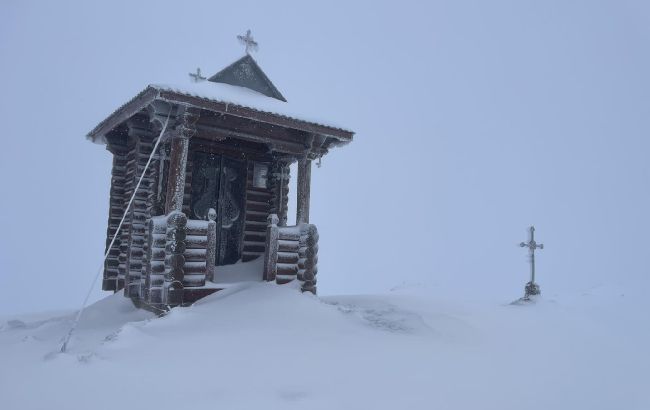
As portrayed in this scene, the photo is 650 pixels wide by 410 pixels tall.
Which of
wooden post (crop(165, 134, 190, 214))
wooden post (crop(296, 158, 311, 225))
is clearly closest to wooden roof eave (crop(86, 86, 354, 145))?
wooden post (crop(165, 134, 190, 214))

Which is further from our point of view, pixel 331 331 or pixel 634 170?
pixel 634 170

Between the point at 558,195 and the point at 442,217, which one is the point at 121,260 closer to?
the point at 558,195

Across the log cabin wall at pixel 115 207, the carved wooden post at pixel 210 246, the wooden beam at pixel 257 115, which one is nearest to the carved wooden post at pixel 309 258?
the carved wooden post at pixel 210 246

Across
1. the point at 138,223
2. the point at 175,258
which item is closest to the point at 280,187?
the point at 138,223

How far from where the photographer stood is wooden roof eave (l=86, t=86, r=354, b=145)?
7.47 metres

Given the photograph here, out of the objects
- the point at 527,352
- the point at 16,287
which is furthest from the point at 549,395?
the point at 16,287

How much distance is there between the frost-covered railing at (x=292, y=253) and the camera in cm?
910

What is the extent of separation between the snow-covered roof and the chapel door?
5.75 feet

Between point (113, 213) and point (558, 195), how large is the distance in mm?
133270

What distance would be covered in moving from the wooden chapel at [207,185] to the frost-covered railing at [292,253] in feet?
0.07

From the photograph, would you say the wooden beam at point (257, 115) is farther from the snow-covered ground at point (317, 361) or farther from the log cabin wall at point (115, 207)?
the log cabin wall at point (115, 207)

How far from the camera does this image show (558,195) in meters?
126

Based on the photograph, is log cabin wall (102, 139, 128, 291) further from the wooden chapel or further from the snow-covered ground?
the snow-covered ground

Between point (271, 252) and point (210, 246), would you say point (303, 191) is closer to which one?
point (271, 252)
